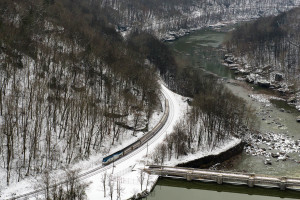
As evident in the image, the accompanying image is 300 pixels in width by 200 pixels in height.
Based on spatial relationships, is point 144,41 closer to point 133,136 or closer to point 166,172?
point 133,136

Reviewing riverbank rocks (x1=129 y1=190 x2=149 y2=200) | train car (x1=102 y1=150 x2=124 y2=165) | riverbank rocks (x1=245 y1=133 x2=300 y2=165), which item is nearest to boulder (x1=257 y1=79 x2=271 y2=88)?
riverbank rocks (x1=245 y1=133 x2=300 y2=165)

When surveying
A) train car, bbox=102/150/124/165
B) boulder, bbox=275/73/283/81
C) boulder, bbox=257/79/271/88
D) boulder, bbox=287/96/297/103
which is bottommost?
train car, bbox=102/150/124/165

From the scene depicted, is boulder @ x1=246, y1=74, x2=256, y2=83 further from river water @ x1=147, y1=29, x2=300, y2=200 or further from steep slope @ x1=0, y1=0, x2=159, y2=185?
steep slope @ x1=0, y1=0, x2=159, y2=185

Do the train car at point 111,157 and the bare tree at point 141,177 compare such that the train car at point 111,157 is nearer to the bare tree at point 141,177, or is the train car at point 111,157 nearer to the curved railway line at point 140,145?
the curved railway line at point 140,145

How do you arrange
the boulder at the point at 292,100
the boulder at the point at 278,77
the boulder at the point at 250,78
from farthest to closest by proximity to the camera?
the boulder at the point at 250,78 < the boulder at the point at 278,77 < the boulder at the point at 292,100

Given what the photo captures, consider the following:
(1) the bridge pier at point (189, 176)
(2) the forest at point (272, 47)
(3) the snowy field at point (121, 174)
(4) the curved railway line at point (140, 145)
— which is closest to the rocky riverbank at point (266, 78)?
(2) the forest at point (272, 47)

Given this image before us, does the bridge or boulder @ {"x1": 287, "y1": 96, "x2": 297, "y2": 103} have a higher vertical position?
boulder @ {"x1": 287, "y1": 96, "x2": 297, "y2": 103}

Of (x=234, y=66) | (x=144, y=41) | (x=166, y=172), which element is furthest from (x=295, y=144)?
(x=144, y=41)
